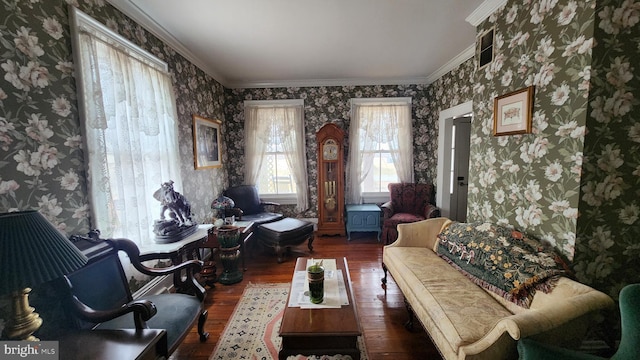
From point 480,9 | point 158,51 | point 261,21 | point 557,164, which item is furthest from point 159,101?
point 557,164

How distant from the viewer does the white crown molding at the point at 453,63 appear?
290cm

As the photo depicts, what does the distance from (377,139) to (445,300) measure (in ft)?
9.89

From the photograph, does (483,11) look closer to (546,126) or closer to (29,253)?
(546,126)

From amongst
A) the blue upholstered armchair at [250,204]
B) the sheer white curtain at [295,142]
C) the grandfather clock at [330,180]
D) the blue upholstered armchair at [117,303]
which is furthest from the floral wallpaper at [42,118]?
the grandfather clock at [330,180]

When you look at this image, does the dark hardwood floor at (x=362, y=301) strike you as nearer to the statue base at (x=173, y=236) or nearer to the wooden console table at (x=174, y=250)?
the wooden console table at (x=174, y=250)

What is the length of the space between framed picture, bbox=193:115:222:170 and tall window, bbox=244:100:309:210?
580 mm

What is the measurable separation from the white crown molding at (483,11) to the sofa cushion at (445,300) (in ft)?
7.37

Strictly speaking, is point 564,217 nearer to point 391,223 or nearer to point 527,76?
point 527,76

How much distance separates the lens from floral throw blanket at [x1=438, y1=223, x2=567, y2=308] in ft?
4.83

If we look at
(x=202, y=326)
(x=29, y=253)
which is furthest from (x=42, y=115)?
(x=202, y=326)

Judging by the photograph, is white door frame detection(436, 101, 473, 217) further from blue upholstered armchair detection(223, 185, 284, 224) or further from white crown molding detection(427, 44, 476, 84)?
blue upholstered armchair detection(223, 185, 284, 224)

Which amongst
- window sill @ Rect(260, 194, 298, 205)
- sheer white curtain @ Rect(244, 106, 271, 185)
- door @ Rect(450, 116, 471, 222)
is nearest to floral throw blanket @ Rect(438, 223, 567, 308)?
door @ Rect(450, 116, 471, 222)

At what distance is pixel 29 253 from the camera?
87 cm

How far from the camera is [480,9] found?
212cm
